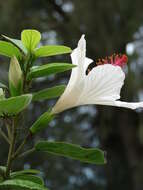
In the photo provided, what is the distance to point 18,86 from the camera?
25.5 inches

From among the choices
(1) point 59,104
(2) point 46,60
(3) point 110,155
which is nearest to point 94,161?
(1) point 59,104

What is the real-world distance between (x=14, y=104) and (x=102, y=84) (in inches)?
6.7

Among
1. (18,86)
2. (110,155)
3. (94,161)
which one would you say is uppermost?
(18,86)

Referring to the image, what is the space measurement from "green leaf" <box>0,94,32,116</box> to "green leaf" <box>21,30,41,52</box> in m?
0.11

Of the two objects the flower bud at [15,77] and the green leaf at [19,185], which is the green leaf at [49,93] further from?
the green leaf at [19,185]

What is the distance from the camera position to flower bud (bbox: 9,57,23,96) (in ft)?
2.06

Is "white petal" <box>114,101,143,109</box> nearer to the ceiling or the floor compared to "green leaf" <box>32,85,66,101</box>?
nearer to the floor

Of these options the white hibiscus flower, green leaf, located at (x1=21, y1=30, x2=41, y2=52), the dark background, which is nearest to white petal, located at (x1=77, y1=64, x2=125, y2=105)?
the white hibiscus flower

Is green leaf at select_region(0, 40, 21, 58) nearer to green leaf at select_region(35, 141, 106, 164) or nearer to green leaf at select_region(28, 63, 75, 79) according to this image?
green leaf at select_region(28, 63, 75, 79)

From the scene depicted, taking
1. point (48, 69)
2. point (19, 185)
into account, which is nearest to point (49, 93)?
point (48, 69)

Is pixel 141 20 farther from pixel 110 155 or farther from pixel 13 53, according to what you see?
pixel 13 53

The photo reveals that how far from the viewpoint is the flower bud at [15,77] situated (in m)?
0.63

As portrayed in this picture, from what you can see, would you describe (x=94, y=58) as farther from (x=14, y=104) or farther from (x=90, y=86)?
(x=14, y=104)

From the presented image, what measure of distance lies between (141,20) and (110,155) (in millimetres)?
1613
